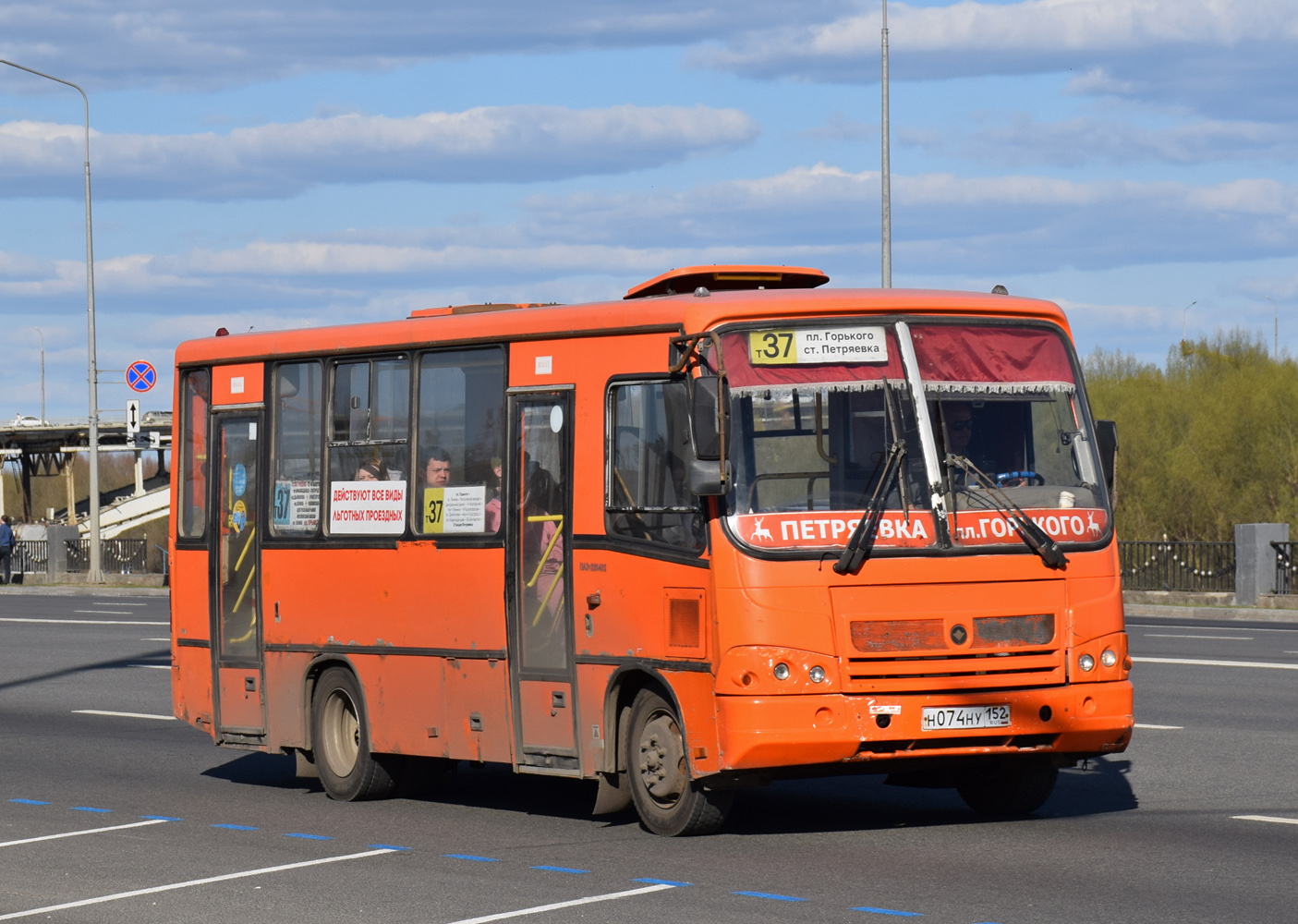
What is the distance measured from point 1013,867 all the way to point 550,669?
9.64ft

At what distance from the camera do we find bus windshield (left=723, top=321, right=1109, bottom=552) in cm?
991

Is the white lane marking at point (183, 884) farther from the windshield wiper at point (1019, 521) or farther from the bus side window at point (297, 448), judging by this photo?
the windshield wiper at point (1019, 521)

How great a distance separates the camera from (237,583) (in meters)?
13.4

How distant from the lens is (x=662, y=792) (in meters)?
10.3

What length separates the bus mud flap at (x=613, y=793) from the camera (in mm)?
10797

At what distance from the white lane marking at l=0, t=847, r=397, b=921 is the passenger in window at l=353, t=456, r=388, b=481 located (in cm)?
277

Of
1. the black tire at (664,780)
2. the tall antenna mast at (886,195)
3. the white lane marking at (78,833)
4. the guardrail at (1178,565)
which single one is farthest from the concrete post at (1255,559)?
the white lane marking at (78,833)

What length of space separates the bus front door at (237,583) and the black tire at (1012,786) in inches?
188

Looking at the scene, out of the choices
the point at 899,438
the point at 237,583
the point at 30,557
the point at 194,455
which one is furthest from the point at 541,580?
the point at 30,557

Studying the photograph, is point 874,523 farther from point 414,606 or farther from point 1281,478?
point 1281,478

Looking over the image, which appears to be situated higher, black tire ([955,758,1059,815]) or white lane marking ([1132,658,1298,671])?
black tire ([955,758,1059,815])

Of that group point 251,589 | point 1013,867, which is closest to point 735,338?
point 1013,867

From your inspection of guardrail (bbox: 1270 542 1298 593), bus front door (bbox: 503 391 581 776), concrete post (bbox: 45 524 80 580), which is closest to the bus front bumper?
bus front door (bbox: 503 391 581 776)

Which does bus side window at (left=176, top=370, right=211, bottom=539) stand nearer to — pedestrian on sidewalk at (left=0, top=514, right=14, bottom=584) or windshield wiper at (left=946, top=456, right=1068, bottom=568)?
windshield wiper at (left=946, top=456, right=1068, bottom=568)
